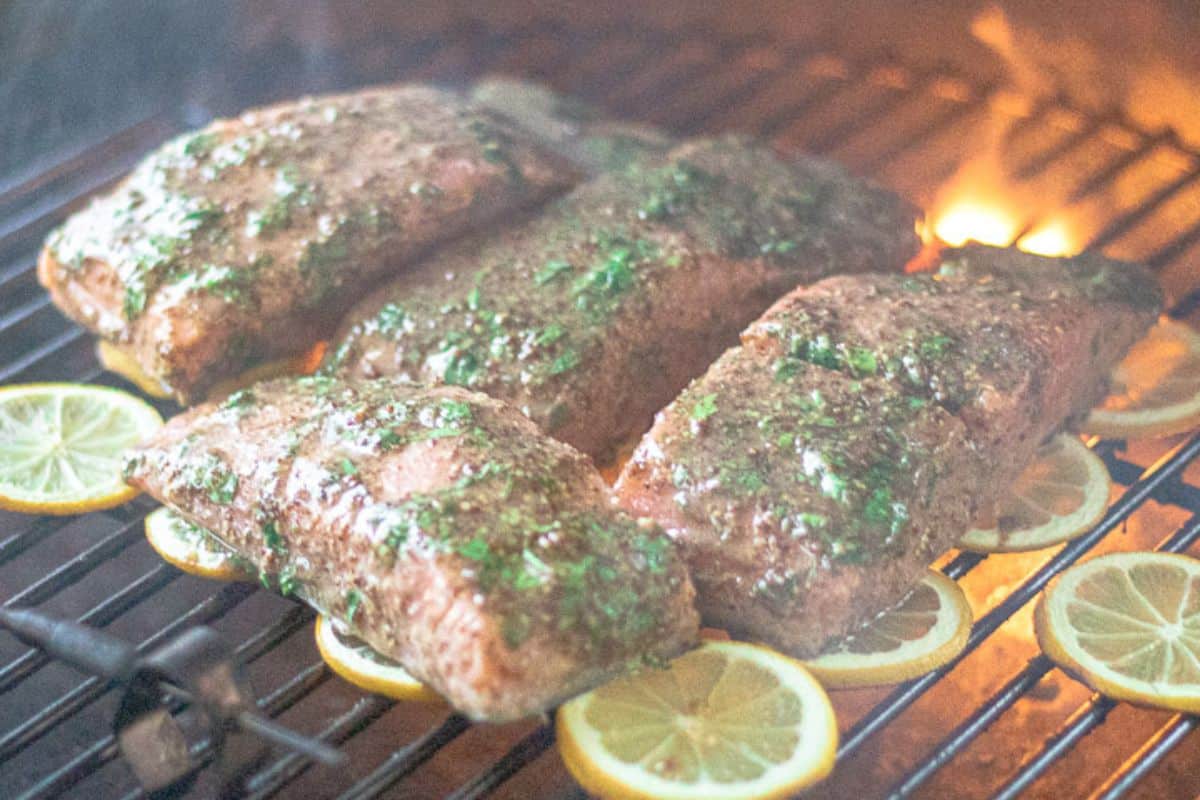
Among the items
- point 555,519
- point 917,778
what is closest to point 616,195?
point 555,519

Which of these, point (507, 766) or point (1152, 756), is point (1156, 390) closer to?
point (1152, 756)

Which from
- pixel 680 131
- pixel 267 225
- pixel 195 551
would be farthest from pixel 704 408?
pixel 680 131

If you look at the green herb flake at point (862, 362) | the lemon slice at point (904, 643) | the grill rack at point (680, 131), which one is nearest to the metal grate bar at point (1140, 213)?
the grill rack at point (680, 131)

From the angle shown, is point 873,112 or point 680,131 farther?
point 680,131

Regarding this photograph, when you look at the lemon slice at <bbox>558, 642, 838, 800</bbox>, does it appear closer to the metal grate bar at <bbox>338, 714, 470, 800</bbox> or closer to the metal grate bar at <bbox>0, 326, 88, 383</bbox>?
the metal grate bar at <bbox>338, 714, 470, 800</bbox>

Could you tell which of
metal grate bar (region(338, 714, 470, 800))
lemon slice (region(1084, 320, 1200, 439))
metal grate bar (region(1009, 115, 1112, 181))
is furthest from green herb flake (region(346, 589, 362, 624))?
metal grate bar (region(1009, 115, 1112, 181))
